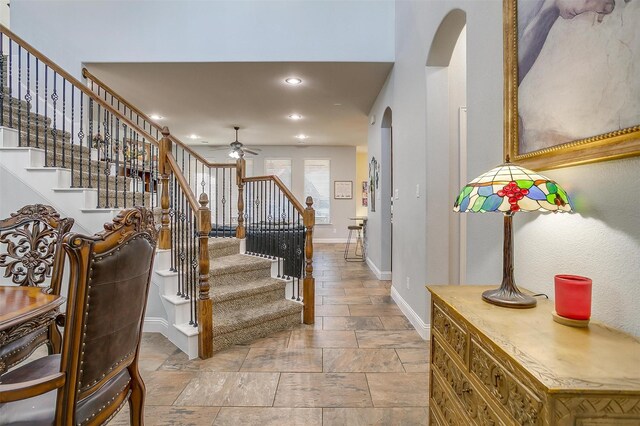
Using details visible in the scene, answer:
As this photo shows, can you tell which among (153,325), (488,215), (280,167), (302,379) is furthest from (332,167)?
(488,215)

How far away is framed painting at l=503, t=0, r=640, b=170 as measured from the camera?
972 millimetres

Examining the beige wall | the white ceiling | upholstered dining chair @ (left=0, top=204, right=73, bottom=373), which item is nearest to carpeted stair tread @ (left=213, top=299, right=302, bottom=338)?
upholstered dining chair @ (left=0, top=204, right=73, bottom=373)

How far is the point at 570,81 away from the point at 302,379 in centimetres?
223

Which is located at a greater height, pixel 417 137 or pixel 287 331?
pixel 417 137

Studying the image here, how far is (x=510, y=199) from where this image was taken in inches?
43.8

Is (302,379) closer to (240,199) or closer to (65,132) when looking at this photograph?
(240,199)

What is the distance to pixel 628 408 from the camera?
27.6 inches

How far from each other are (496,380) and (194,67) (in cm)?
470

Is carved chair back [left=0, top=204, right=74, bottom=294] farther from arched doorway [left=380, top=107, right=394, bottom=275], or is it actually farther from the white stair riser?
arched doorway [left=380, top=107, right=394, bottom=275]

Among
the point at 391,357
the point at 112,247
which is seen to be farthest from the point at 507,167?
the point at 391,357

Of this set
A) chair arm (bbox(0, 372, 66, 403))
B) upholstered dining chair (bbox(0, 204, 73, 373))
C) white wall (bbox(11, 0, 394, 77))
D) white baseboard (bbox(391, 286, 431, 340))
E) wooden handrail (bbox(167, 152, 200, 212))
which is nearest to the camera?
chair arm (bbox(0, 372, 66, 403))

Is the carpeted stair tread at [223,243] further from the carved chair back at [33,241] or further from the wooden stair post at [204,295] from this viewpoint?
the carved chair back at [33,241]

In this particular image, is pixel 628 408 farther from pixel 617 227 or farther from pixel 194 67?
pixel 194 67

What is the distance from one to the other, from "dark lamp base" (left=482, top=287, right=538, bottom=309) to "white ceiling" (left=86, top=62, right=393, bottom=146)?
11.9ft
